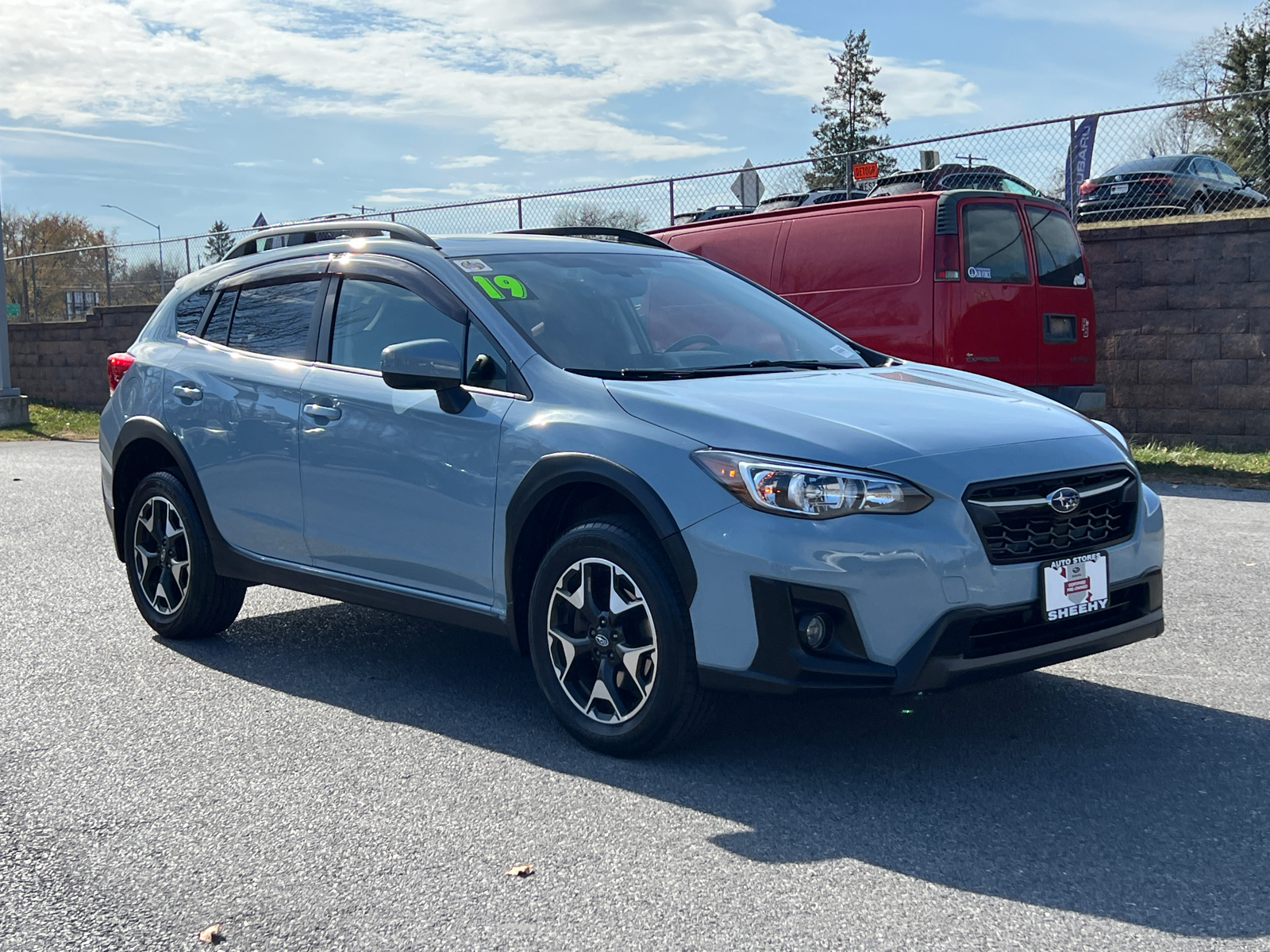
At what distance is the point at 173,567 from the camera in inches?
246

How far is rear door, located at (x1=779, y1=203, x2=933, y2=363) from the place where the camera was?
450 inches

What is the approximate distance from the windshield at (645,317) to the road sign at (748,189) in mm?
12541

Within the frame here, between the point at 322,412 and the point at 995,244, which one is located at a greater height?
the point at 995,244

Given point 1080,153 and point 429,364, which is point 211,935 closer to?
point 429,364

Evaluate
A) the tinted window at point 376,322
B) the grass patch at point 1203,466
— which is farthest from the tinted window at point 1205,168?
the tinted window at point 376,322

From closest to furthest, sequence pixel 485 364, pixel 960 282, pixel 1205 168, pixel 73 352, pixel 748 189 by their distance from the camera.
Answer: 1. pixel 485 364
2. pixel 960 282
3. pixel 1205 168
4. pixel 748 189
5. pixel 73 352

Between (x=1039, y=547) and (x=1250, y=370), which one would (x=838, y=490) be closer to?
(x=1039, y=547)

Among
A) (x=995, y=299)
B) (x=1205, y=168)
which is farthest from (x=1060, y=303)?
(x=1205, y=168)

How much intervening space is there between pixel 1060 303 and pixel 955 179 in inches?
205

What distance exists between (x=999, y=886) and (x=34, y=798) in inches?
112

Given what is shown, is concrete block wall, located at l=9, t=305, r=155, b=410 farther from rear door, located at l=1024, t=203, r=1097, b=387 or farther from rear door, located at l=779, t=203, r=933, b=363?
rear door, located at l=1024, t=203, r=1097, b=387

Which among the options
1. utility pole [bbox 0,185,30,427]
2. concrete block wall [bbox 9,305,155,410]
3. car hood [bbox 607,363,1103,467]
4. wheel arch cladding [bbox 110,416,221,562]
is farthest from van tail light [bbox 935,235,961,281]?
concrete block wall [bbox 9,305,155,410]

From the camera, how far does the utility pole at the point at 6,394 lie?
2255cm

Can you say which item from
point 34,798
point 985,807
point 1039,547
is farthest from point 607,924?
point 34,798
